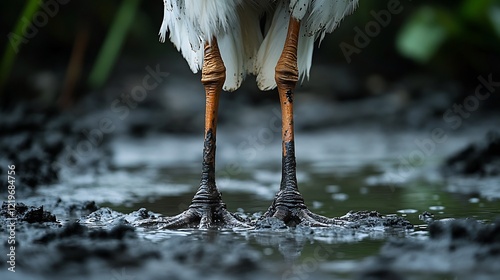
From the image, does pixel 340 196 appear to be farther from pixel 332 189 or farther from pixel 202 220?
pixel 202 220

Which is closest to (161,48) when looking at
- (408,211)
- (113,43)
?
(113,43)

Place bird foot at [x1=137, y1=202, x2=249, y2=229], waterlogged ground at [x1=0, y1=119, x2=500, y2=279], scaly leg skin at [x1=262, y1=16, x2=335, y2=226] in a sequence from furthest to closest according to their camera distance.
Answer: scaly leg skin at [x1=262, y1=16, x2=335, y2=226] < bird foot at [x1=137, y1=202, x2=249, y2=229] < waterlogged ground at [x1=0, y1=119, x2=500, y2=279]

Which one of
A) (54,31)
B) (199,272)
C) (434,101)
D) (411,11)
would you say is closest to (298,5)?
(199,272)

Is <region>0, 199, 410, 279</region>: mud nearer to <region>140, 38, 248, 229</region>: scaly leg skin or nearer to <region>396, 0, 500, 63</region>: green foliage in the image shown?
<region>140, 38, 248, 229</region>: scaly leg skin

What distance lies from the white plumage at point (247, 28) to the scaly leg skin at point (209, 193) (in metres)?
0.17

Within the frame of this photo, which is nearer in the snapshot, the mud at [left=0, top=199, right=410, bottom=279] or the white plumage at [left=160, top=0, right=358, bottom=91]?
the mud at [left=0, top=199, right=410, bottom=279]

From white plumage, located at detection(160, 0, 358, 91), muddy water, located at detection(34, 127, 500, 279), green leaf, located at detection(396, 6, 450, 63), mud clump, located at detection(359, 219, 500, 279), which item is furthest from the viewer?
green leaf, located at detection(396, 6, 450, 63)

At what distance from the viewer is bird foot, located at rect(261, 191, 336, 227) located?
206 inches

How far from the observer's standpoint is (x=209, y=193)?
5418 mm

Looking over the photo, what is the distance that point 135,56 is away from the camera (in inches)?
590

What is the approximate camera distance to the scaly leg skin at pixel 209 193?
5238mm

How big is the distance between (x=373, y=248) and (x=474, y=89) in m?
8.79

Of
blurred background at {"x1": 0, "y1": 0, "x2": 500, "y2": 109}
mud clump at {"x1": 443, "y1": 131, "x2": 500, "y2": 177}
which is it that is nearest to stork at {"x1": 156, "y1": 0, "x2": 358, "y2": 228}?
mud clump at {"x1": 443, "y1": 131, "x2": 500, "y2": 177}

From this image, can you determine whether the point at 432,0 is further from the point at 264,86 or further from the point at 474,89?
the point at 264,86
